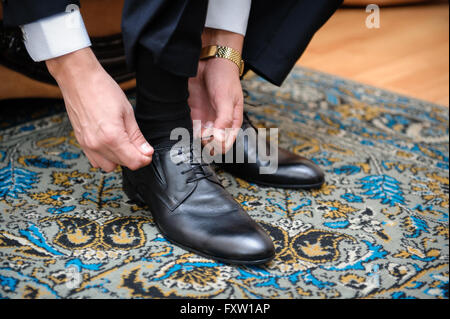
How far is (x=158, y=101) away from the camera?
71 cm

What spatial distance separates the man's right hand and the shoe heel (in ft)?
0.39

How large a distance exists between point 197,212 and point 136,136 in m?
0.14

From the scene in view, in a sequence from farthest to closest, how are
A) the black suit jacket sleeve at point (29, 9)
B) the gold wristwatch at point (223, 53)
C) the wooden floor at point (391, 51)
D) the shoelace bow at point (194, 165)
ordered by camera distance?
A: the wooden floor at point (391, 51), the gold wristwatch at point (223, 53), the shoelace bow at point (194, 165), the black suit jacket sleeve at point (29, 9)

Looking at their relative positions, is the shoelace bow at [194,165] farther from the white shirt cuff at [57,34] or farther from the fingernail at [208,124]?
the white shirt cuff at [57,34]

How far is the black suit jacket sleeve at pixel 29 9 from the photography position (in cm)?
62

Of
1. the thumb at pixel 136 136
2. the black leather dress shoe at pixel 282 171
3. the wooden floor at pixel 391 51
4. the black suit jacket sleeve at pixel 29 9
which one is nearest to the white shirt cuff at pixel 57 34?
the black suit jacket sleeve at pixel 29 9

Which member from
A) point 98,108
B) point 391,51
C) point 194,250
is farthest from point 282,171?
point 391,51

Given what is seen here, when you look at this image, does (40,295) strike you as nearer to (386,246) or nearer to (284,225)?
(284,225)

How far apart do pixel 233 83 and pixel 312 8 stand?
8.7 inches

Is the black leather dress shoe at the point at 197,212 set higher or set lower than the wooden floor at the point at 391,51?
lower

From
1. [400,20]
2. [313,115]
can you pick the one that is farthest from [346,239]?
[400,20]

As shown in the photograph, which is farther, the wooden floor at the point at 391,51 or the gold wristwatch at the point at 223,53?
the wooden floor at the point at 391,51

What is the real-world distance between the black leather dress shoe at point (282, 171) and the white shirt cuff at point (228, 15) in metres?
0.19

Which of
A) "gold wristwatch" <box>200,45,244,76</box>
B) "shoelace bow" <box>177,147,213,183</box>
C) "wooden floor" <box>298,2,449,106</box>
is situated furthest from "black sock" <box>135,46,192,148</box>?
"wooden floor" <box>298,2,449,106</box>
